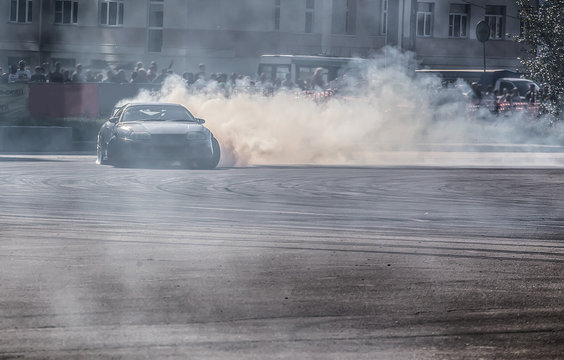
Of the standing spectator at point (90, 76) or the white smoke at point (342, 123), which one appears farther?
the white smoke at point (342, 123)

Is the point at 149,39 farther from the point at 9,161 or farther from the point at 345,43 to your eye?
the point at 9,161

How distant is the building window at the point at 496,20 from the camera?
6562 mm

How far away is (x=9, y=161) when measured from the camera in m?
18.1

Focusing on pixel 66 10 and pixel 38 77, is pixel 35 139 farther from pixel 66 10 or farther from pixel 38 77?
pixel 66 10

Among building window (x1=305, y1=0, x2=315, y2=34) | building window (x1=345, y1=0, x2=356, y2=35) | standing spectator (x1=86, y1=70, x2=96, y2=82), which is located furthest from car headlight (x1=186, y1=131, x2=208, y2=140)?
building window (x1=305, y1=0, x2=315, y2=34)

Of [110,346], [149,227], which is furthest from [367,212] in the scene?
[110,346]

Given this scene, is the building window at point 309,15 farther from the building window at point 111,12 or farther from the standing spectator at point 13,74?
the standing spectator at point 13,74

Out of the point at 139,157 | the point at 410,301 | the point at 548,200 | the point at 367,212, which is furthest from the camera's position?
the point at 139,157

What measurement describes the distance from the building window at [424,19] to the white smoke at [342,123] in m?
11.7

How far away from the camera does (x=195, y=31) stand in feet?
17.7

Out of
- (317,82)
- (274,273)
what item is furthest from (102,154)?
(274,273)

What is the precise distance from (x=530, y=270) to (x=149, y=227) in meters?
3.39

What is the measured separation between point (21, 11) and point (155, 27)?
0.76 meters

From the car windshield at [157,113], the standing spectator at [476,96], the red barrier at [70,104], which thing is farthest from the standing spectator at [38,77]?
the red barrier at [70,104]
